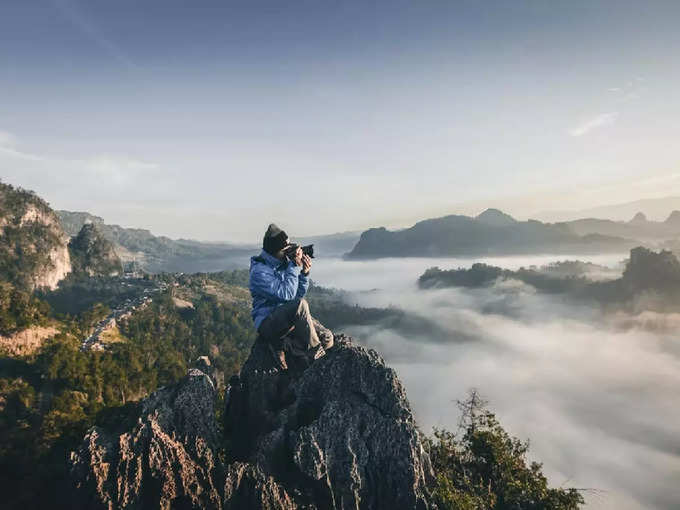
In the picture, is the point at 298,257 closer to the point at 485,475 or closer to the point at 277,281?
the point at 277,281

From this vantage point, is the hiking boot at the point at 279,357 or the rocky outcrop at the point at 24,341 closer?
the hiking boot at the point at 279,357

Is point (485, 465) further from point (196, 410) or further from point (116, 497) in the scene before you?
point (116, 497)

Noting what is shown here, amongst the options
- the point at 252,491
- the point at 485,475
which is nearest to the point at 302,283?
the point at 252,491

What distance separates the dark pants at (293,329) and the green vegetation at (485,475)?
21.4 feet

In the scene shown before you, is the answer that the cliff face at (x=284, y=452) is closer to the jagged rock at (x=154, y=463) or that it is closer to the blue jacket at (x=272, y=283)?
the jagged rock at (x=154, y=463)

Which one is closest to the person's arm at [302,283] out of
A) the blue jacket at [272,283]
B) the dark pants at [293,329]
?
the blue jacket at [272,283]

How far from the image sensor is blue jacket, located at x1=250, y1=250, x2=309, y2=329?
1196 cm

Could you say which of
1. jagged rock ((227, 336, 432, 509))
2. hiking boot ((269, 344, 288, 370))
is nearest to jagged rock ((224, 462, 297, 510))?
jagged rock ((227, 336, 432, 509))

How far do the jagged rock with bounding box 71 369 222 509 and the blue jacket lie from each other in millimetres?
4415

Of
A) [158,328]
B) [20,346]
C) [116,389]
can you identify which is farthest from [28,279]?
[116,389]

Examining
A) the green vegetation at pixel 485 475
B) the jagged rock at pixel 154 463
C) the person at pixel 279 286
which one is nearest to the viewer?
the jagged rock at pixel 154 463

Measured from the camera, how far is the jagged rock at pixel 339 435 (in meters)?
11.5

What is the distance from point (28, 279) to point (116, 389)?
152m

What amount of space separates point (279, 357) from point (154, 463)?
539 centimetres
